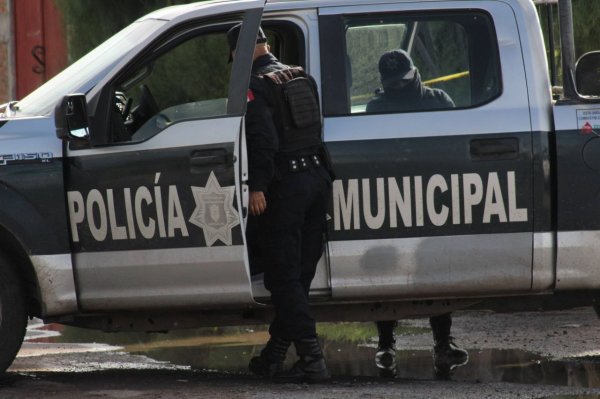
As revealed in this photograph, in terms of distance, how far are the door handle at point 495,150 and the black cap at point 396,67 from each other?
1.49ft

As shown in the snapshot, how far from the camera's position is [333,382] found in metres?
6.16

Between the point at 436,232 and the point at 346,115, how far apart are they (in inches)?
27.5

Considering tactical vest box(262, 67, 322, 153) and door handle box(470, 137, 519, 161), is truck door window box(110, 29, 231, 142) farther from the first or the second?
door handle box(470, 137, 519, 161)

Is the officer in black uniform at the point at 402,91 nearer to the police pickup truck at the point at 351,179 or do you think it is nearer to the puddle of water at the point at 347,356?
the police pickup truck at the point at 351,179

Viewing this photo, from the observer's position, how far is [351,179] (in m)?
5.89

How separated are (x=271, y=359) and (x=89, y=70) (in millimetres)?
1684

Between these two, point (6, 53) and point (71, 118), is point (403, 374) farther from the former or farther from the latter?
point (6, 53)

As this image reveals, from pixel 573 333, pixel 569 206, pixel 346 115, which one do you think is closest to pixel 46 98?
pixel 346 115

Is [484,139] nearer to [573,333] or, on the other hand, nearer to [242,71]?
[242,71]

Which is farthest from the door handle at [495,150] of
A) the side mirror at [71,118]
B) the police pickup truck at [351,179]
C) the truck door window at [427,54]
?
the side mirror at [71,118]

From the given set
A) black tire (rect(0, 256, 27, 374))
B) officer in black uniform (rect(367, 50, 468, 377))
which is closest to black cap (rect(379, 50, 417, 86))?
officer in black uniform (rect(367, 50, 468, 377))

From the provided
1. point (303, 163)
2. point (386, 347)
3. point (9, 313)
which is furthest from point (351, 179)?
point (9, 313)

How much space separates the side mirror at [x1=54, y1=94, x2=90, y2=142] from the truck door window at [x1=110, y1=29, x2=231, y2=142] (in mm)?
290

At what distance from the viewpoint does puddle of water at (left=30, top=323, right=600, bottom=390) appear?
6504 millimetres
